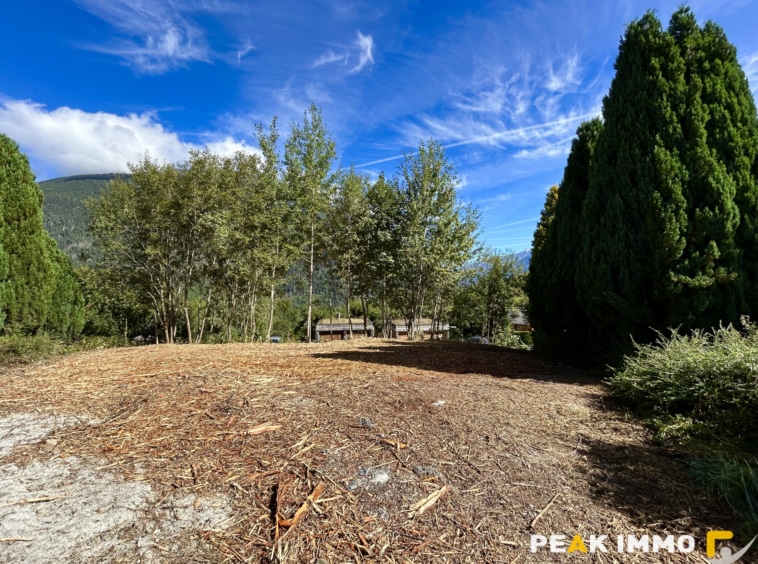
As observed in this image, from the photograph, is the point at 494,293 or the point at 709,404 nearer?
the point at 709,404

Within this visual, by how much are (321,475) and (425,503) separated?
0.53 metres

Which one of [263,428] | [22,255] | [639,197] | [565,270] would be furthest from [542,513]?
[22,255]

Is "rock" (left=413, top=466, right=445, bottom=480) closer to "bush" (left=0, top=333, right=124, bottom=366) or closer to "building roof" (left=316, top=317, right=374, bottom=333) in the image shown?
"bush" (left=0, top=333, right=124, bottom=366)

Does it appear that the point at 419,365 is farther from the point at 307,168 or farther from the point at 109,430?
the point at 307,168

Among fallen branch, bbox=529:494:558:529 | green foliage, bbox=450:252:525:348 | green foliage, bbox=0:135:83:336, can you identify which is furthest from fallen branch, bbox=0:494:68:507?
green foliage, bbox=450:252:525:348

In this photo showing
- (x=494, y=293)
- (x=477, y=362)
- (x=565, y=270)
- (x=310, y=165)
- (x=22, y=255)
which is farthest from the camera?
(x=494, y=293)

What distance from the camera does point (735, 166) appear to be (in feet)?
12.9

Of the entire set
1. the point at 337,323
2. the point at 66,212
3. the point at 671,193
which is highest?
the point at 66,212

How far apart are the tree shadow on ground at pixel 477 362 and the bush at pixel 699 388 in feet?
3.07

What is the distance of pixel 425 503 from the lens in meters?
1.66

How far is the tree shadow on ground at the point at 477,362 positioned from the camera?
4.31 meters

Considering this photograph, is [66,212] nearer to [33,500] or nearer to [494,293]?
[494,293]

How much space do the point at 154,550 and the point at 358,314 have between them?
31.4 meters

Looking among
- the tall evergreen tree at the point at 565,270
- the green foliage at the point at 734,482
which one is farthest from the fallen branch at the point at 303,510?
the tall evergreen tree at the point at 565,270
